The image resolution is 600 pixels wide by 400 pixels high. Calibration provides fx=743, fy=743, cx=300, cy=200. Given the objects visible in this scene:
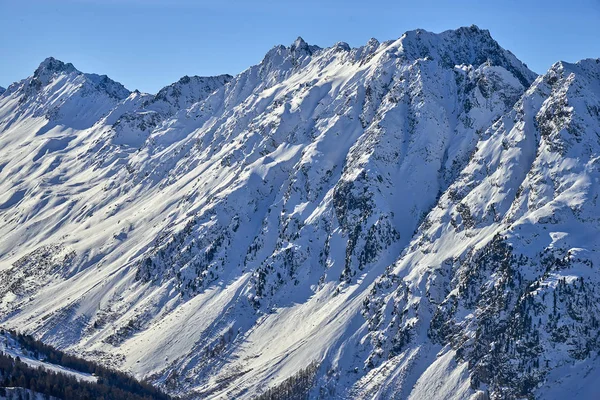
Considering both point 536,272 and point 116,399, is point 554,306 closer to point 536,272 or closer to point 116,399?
point 536,272

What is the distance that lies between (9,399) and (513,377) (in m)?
125

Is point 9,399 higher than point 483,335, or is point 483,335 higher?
point 9,399

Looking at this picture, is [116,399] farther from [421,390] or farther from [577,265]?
[577,265]

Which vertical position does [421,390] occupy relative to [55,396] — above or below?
below

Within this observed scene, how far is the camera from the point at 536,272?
19812 cm

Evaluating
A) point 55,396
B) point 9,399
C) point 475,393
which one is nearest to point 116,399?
point 55,396

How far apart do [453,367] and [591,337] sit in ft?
118

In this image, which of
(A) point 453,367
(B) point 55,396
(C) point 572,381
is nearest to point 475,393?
(A) point 453,367

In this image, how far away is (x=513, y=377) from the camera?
187 m

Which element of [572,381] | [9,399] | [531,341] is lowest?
[572,381]

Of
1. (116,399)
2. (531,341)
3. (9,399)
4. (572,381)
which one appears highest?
(9,399)

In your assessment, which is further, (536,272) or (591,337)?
(536,272)

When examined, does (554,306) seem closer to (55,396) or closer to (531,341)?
(531,341)

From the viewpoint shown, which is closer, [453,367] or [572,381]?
[572,381]
